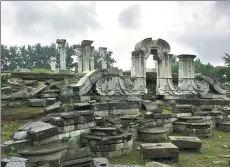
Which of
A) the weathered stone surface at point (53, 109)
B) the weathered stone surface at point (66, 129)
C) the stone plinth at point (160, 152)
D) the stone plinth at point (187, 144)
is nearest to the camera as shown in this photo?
the stone plinth at point (160, 152)

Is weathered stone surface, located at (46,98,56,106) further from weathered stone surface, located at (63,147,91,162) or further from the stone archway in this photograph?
the stone archway

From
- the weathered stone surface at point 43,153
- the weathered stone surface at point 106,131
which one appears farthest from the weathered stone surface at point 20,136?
the weathered stone surface at point 106,131

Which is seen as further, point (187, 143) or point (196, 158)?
point (187, 143)

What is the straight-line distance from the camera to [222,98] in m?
13.1

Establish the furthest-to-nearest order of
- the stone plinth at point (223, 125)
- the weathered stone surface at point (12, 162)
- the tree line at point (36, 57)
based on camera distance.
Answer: the tree line at point (36, 57), the stone plinth at point (223, 125), the weathered stone surface at point (12, 162)

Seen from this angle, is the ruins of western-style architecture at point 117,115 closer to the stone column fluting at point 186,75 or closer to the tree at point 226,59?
the stone column fluting at point 186,75

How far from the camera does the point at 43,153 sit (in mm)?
4922

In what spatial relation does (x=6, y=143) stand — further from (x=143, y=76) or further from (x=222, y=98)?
(x=222, y=98)

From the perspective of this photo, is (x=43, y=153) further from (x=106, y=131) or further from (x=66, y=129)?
(x=106, y=131)

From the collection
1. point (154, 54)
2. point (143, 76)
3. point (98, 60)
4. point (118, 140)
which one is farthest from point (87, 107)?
point (98, 60)

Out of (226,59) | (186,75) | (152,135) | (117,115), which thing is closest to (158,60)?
(186,75)

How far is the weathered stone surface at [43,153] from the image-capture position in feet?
15.8

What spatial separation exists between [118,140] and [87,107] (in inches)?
81.4

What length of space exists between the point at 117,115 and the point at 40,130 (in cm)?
381
